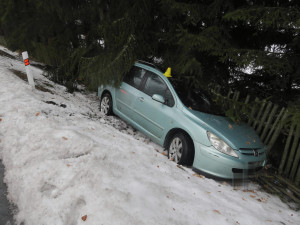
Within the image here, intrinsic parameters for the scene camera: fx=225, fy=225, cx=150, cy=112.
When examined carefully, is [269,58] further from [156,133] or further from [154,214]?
[154,214]

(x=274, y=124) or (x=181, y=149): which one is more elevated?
(x=274, y=124)

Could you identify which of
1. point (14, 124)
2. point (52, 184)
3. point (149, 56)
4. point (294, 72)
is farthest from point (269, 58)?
point (14, 124)

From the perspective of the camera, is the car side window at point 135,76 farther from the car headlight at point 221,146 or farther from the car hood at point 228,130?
the car headlight at point 221,146

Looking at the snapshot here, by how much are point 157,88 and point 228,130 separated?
1.78m

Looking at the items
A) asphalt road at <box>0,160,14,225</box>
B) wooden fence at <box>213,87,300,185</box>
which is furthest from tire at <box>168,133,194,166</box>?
asphalt road at <box>0,160,14,225</box>

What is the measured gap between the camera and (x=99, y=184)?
2.55 metres

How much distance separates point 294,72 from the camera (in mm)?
5047

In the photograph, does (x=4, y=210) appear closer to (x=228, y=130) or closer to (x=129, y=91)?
(x=228, y=130)

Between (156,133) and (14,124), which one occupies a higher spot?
(14,124)

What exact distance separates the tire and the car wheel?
2.45 metres

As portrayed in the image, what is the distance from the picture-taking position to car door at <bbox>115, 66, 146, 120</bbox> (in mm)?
5516

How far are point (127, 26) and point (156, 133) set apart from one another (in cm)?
311

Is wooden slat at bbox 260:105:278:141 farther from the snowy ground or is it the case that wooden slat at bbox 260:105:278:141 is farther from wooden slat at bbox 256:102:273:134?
the snowy ground

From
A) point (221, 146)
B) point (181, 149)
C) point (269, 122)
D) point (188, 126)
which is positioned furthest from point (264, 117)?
point (181, 149)
